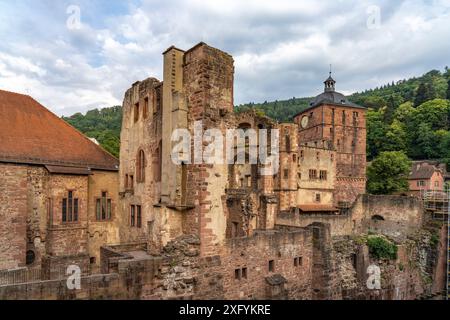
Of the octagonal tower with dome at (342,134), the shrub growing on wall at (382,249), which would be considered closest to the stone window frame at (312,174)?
the octagonal tower with dome at (342,134)

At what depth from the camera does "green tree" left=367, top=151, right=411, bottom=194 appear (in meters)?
41.9

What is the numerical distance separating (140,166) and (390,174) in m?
36.7

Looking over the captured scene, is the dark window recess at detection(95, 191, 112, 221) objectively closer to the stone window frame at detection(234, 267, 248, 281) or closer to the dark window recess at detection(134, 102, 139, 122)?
the dark window recess at detection(134, 102, 139, 122)

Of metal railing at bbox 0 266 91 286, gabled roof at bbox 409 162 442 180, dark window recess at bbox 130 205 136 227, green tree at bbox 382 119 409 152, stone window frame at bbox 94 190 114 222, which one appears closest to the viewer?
metal railing at bbox 0 266 91 286

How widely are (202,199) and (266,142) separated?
62.5 feet

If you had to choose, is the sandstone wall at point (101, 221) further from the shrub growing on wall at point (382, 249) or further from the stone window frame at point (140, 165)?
the shrub growing on wall at point (382, 249)

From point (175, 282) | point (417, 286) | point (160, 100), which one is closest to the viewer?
point (175, 282)

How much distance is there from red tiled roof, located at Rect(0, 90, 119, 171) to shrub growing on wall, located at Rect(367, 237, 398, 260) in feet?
56.2

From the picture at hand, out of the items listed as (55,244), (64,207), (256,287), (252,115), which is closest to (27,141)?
(64,207)

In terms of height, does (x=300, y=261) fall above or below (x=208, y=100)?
below

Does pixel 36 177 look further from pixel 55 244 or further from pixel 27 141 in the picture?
pixel 55 244

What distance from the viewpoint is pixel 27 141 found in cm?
1645

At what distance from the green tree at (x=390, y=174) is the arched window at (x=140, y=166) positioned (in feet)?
117

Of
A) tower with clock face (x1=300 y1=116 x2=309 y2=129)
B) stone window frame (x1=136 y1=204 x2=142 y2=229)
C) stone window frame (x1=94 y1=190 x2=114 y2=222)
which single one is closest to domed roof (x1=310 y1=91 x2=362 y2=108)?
tower with clock face (x1=300 y1=116 x2=309 y2=129)
